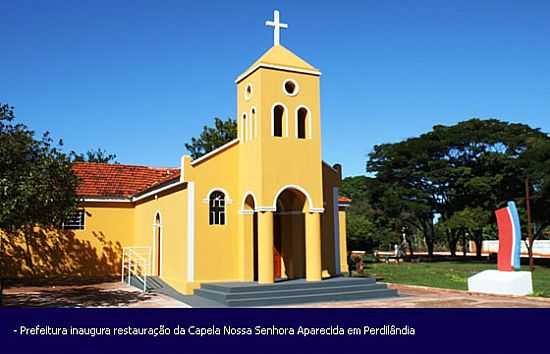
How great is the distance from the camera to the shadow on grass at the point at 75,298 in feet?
50.9

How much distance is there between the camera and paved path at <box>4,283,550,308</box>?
49.2ft

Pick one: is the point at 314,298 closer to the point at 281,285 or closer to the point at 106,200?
the point at 281,285

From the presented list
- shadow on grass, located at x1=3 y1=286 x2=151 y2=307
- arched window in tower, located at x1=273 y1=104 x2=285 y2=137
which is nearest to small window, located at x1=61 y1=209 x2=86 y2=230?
shadow on grass, located at x1=3 y1=286 x2=151 y2=307

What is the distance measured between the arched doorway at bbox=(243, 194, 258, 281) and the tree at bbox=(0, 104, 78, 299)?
5.80m

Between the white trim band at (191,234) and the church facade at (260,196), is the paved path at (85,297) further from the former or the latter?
the church facade at (260,196)

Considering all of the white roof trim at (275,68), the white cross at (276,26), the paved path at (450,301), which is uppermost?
the white cross at (276,26)

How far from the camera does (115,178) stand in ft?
86.8

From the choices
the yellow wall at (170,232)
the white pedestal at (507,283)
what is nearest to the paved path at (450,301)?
the white pedestal at (507,283)

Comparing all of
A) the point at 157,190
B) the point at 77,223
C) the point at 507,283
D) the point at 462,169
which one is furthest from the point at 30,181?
the point at 462,169

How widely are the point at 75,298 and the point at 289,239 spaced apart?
775 cm

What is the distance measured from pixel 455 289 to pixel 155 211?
1232cm

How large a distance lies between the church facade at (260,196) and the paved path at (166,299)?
1845 mm
